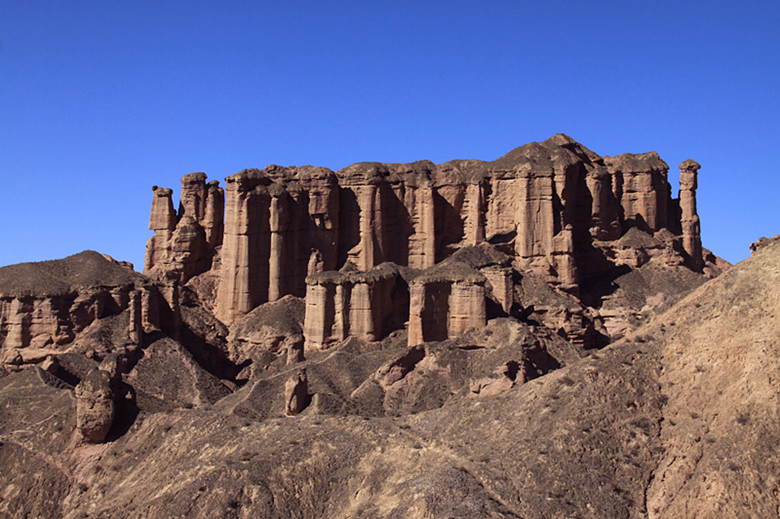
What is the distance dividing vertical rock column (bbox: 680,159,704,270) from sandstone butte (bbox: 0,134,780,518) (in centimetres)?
25

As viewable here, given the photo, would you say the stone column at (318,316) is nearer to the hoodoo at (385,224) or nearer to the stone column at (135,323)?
the hoodoo at (385,224)

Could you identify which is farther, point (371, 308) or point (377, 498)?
point (371, 308)

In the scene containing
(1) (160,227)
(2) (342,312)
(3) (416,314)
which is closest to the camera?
(3) (416,314)

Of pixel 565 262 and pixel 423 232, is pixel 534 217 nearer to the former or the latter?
pixel 565 262

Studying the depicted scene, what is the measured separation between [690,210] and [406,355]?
40679 millimetres

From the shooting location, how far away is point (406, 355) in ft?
146

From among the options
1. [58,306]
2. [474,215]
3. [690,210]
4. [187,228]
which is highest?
[690,210]

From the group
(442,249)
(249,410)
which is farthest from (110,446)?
(442,249)

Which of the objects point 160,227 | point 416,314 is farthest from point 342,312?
point 160,227

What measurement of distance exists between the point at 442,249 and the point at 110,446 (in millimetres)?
36119

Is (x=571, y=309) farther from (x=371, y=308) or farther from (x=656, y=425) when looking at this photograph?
(x=656, y=425)

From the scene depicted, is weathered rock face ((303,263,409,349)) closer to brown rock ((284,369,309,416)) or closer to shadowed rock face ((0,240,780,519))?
brown rock ((284,369,309,416))

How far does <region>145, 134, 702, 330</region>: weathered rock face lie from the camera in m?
64.1

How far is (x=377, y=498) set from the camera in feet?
89.1
